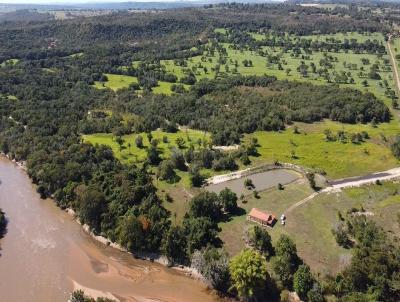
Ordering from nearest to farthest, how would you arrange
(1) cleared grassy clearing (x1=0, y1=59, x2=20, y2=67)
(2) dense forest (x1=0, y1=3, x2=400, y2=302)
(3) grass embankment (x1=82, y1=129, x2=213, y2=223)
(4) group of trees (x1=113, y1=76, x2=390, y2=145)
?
(2) dense forest (x1=0, y1=3, x2=400, y2=302) < (3) grass embankment (x1=82, y1=129, x2=213, y2=223) < (4) group of trees (x1=113, y1=76, x2=390, y2=145) < (1) cleared grassy clearing (x1=0, y1=59, x2=20, y2=67)

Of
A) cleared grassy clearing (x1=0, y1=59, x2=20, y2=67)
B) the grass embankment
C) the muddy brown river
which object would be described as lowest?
the muddy brown river

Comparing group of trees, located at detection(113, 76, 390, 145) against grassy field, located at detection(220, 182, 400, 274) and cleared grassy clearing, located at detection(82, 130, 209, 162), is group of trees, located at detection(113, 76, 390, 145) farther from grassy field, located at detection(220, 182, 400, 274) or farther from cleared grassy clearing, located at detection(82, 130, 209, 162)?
grassy field, located at detection(220, 182, 400, 274)

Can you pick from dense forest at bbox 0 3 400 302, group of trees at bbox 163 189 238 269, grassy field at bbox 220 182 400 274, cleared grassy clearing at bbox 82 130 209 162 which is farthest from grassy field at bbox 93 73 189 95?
group of trees at bbox 163 189 238 269

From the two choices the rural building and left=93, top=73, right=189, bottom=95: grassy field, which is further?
left=93, top=73, right=189, bottom=95: grassy field

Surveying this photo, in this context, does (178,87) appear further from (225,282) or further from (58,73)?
(225,282)

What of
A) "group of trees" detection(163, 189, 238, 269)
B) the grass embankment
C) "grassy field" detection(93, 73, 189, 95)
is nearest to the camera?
"group of trees" detection(163, 189, 238, 269)

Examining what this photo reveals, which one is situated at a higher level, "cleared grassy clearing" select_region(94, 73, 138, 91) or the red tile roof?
"cleared grassy clearing" select_region(94, 73, 138, 91)

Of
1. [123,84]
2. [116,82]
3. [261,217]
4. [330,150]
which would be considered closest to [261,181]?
[261,217]
